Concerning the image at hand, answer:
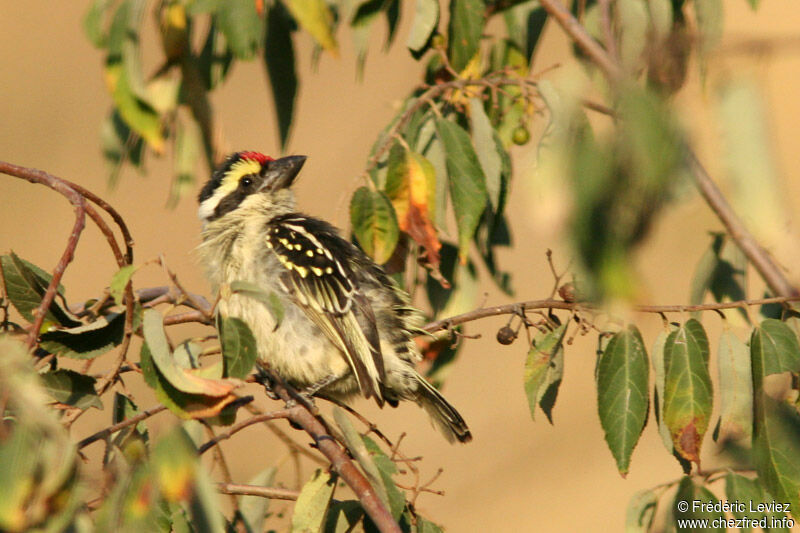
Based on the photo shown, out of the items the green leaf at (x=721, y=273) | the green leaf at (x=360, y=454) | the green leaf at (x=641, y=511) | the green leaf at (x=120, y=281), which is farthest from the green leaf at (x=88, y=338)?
the green leaf at (x=721, y=273)

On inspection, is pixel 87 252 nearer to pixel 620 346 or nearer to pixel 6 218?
pixel 6 218

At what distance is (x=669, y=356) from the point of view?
2154 millimetres

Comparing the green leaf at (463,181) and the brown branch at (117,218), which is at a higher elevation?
the green leaf at (463,181)

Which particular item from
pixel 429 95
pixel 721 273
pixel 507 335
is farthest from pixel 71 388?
pixel 721 273

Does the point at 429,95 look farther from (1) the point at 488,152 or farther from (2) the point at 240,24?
(2) the point at 240,24

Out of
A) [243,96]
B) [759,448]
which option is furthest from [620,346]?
[243,96]

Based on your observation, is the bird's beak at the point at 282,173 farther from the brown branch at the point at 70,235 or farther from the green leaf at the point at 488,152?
Answer: the brown branch at the point at 70,235

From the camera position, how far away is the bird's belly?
3.17 metres

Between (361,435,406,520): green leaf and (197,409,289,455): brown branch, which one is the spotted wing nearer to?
(361,435,406,520): green leaf

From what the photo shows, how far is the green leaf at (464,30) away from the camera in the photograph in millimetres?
2949

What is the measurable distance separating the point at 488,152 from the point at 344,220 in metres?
2.07

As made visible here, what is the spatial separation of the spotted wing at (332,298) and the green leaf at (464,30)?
817mm

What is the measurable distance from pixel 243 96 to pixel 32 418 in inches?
407

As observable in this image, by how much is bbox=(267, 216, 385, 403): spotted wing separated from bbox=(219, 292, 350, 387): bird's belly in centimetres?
4
